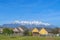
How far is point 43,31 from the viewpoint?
9656 centimetres
